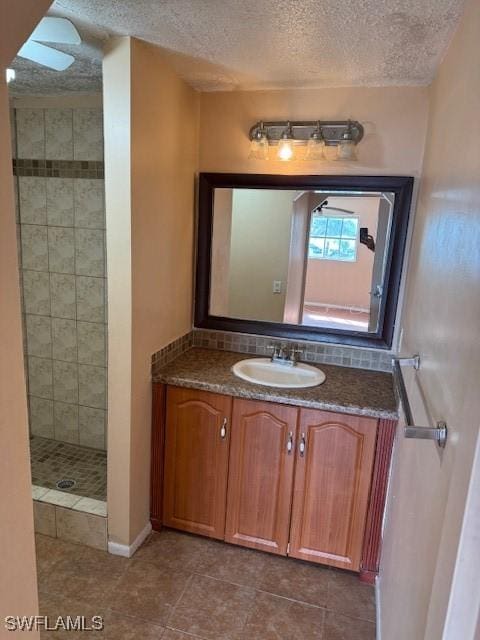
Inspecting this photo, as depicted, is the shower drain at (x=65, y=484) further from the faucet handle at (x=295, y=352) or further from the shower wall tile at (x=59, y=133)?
the shower wall tile at (x=59, y=133)

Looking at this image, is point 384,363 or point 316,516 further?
point 384,363

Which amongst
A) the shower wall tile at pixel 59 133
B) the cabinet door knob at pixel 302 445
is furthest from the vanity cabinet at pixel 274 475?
the shower wall tile at pixel 59 133

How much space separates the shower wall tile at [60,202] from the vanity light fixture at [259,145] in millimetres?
1096

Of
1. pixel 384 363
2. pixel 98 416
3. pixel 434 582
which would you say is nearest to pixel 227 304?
pixel 384 363

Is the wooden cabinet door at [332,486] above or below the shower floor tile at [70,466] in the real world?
above

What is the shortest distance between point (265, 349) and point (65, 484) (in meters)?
1.35

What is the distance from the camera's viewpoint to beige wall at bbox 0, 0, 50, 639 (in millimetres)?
883

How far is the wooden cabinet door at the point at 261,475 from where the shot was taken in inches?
81.4

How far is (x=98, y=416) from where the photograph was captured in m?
2.91

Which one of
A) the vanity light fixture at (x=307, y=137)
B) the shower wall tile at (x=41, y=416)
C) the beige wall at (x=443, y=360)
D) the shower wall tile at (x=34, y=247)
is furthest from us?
the shower wall tile at (x=41, y=416)

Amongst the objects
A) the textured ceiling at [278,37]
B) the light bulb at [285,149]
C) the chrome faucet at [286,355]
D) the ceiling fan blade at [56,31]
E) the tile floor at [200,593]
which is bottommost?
the tile floor at [200,593]

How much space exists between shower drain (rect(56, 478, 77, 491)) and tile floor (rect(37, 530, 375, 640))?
286 mm

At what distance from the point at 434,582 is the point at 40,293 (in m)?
2.66

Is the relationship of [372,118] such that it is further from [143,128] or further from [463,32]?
[143,128]
